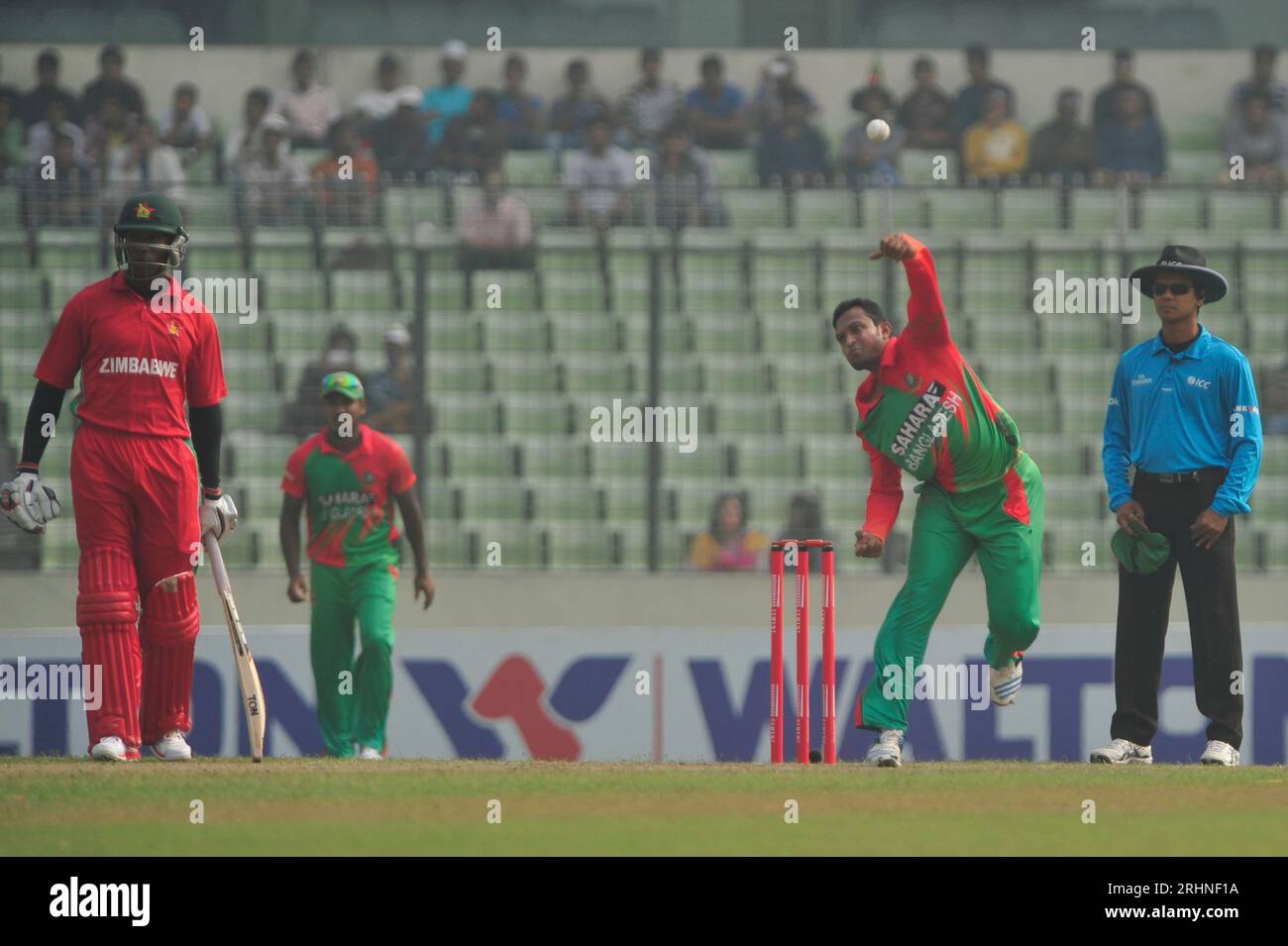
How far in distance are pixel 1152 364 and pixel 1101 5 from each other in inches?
436

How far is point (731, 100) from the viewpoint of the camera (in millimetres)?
17703

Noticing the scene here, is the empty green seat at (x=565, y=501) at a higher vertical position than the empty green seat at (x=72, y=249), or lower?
lower

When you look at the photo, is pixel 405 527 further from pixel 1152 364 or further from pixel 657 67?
pixel 657 67

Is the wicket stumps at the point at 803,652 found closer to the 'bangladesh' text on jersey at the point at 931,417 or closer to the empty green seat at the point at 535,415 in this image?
the 'bangladesh' text on jersey at the point at 931,417

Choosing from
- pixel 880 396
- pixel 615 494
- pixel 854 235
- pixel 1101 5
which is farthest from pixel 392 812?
pixel 1101 5

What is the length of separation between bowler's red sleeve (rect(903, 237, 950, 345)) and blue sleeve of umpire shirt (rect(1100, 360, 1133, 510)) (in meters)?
0.91

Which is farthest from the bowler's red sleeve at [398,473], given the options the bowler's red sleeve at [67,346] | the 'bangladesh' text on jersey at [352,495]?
the bowler's red sleeve at [67,346]

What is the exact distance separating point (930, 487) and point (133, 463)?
3.20 metres

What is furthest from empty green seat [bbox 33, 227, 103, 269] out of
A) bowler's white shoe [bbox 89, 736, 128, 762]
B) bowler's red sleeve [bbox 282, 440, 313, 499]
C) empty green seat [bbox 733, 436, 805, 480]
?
bowler's white shoe [bbox 89, 736, 128, 762]

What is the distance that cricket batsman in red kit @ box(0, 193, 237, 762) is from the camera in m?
8.18

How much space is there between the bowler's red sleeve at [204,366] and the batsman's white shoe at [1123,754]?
3.95 m

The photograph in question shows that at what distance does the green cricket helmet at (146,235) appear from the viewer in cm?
827

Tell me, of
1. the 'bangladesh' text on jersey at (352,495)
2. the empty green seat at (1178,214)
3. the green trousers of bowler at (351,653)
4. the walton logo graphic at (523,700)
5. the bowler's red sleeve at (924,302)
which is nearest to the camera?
the bowler's red sleeve at (924,302)

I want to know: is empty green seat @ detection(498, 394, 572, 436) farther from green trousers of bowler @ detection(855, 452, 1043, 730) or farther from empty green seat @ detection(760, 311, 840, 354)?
green trousers of bowler @ detection(855, 452, 1043, 730)
